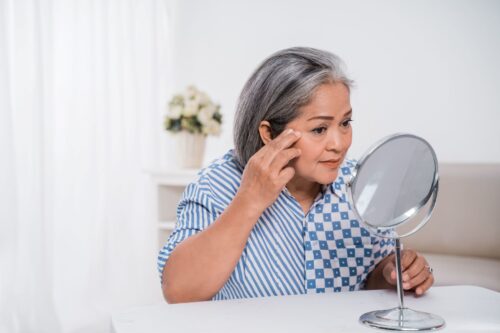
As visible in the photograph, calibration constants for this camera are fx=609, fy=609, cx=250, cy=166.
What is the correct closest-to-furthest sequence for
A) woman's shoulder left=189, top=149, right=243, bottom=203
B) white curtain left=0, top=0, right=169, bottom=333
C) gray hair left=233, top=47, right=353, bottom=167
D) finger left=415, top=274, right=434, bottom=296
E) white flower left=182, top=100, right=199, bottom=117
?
finger left=415, top=274, right=434, bottom=296
gray hair left=233, top=47, right=353, bottom=167
woman's shoulder left=189, top=149, right=243, bottom=203
white curtain left=0, top=0, right=169, bottom=333
white flower left=182, top=100, right=199, bottom=117

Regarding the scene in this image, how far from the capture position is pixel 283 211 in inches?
54.1

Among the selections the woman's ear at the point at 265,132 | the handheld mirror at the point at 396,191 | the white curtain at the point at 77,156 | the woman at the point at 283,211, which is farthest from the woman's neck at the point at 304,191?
the white curtain at the point at 77,156

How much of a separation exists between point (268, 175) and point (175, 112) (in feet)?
6.77

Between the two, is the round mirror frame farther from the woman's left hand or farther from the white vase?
the white vase

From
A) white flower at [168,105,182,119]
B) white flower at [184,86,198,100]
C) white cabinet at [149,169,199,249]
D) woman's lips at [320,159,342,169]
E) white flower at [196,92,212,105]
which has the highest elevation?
white flower at [184,86,198,100]

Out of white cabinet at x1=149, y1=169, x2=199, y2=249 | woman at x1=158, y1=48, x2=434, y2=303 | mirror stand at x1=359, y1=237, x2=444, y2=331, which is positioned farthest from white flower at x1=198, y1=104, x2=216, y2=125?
mirror stand at x1=359, y1=237, x2=444, y2=331

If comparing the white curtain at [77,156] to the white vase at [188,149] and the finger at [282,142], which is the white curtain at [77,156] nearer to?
the white vase at [188,149]

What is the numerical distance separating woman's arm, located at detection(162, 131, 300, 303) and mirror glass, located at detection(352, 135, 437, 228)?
27 cm

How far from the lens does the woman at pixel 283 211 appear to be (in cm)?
118

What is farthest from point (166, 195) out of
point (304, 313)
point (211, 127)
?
point (304, 313)

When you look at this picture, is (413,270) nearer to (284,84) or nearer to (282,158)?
(282,158)

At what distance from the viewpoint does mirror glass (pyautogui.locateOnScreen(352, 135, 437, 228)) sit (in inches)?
36.3

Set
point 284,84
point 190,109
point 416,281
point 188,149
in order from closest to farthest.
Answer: point 416,281 → point 284,84 → point 190,109 → point 188,149

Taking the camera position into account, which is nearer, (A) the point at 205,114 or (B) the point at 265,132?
(B) the point at 265,132
